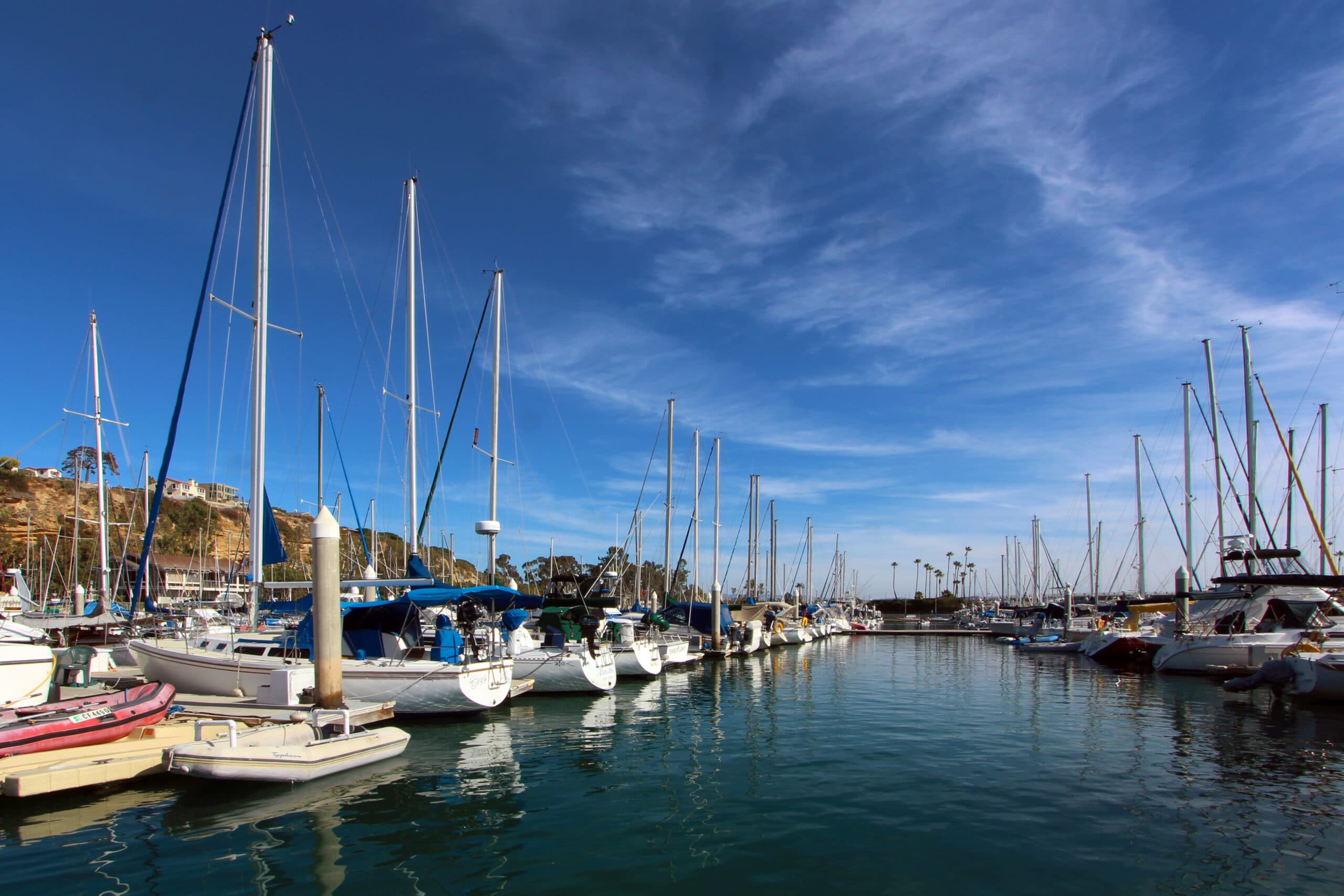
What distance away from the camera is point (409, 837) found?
448 inches

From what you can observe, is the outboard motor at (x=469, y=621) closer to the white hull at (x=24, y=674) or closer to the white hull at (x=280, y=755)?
the white hull at (x=280, y=755)

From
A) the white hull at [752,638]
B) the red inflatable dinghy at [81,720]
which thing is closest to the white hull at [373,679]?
the red inflatable dinghy at [81,720]

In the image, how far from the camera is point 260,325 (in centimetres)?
2128

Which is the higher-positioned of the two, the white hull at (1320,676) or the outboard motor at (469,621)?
the outboard motor at (469,621)

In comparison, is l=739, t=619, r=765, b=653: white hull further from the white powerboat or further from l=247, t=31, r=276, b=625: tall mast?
l=247, t=31, r=276, b=625: tall mast

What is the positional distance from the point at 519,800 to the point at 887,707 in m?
16.5

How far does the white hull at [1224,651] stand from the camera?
35.3 meters

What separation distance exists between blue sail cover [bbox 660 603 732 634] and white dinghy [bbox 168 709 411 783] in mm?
33226

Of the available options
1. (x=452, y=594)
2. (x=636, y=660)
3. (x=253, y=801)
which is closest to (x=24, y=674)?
(x=253, y=801)

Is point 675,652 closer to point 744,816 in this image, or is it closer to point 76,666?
point 76,666

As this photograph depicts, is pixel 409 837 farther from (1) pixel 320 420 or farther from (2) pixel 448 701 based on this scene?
(1) pixel 320 420

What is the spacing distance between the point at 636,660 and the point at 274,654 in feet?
47.5

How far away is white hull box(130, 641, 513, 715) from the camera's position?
2091 centimetres

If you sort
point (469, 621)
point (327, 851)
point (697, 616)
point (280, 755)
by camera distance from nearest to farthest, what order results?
point (327, 851), point (280, 755), point (469, 621), point (697, 616)
